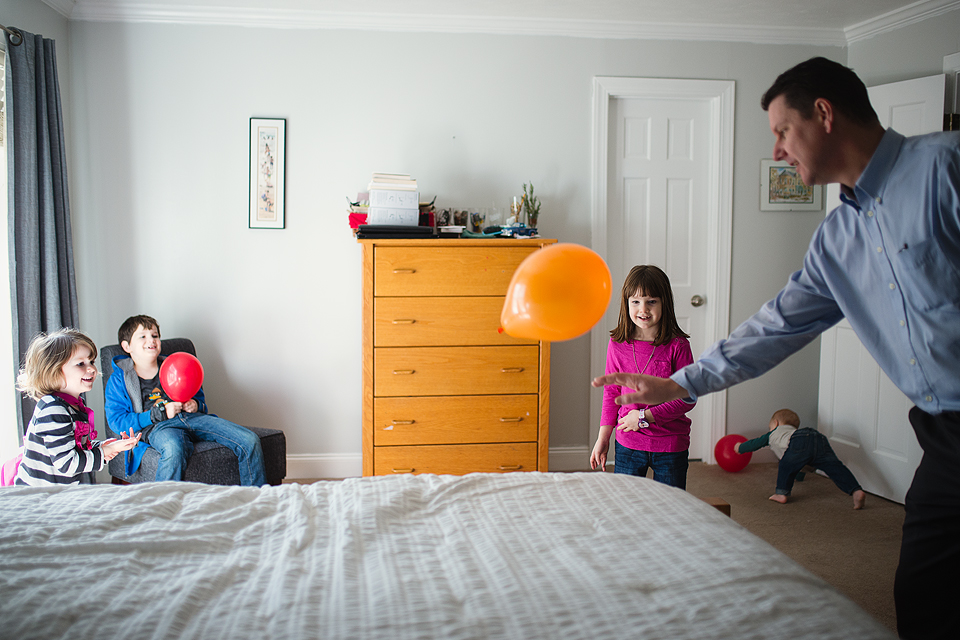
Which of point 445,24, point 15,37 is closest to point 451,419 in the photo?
point 445,24

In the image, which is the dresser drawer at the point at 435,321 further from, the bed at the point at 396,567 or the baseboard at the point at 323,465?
the bed at the point at 396,567

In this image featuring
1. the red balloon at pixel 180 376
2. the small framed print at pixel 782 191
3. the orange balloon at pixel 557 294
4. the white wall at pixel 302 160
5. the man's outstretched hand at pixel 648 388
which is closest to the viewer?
the orange balloon at pixel 557 294

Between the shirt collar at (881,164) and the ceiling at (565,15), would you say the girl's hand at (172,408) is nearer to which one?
the ceiling at (565,15)

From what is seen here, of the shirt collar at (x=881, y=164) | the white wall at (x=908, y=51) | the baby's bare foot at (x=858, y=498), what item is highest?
the white wall at (x=908, y=51)

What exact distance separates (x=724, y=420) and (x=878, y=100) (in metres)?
2.03

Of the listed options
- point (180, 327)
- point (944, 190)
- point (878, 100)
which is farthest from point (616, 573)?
point (878, 100)

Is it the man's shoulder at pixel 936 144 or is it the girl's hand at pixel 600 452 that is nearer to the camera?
the man's shoulder at pixel 936 144

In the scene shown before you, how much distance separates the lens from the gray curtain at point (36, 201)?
9.21 ft

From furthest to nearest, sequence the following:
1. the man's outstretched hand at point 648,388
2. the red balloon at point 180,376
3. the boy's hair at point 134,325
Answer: the boy's hair at point 134,325 → the red balloon at point 180,376 → the man's outstretched hand at point 648,388

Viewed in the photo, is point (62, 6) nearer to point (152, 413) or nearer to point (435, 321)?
point (152, 413)

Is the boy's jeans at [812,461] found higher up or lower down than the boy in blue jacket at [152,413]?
lower down

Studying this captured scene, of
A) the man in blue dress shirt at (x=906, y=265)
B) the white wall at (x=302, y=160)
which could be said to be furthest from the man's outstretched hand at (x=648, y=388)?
the white wall at (x=302, y=160)

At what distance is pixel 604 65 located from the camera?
3670 millimetres

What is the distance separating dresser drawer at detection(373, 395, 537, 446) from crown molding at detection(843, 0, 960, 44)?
117 inches
